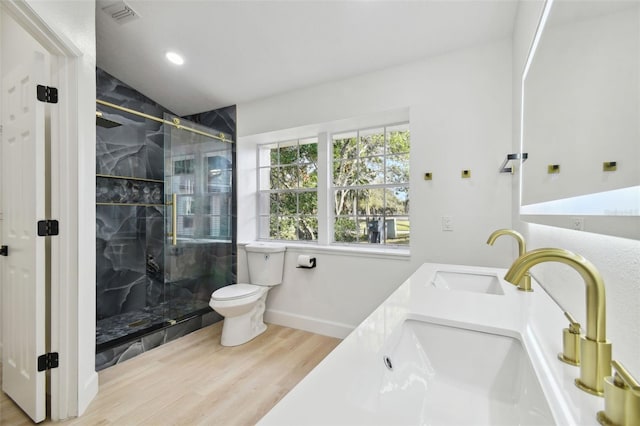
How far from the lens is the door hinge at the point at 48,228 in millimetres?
1490

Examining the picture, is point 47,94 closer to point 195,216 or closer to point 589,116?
point 195,216

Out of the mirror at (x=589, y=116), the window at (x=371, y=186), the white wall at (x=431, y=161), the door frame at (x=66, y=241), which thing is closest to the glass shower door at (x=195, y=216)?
the white wall at (x=431, y=161)

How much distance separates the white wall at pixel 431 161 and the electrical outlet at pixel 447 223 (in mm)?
27

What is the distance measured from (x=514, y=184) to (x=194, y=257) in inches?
109

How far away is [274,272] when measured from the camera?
2779 mm

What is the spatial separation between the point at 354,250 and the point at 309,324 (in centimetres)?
85

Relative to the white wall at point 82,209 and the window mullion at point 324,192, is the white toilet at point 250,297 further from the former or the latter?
the white wall at point 82,209

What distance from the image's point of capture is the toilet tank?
9.05 feet

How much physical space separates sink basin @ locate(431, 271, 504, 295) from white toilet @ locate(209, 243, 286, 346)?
5.17 feet

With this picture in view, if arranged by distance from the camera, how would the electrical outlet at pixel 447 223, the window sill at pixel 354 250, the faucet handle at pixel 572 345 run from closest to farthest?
1. the faucet handle at pixel 572 345
2. the electrical outlet at pixel 447 223
3. the window sill at pixel 354 250

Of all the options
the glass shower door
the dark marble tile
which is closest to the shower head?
the glass shower door

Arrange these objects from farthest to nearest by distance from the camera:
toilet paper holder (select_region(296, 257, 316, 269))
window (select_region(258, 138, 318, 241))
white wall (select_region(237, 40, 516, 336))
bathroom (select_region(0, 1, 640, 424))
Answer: window (select_region(258, 138, 318, 241)), toilet paper holder (select_region(296, 257, 316, 269)), white wall (select_region(237, 40, 516, 336)), bathroom (select_region(0, 1, 640, 424))

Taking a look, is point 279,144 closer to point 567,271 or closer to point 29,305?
point 29,305

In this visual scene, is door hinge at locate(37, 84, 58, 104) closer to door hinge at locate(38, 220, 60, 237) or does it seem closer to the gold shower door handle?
door hinge at locate(38, 220, 60, 237)
